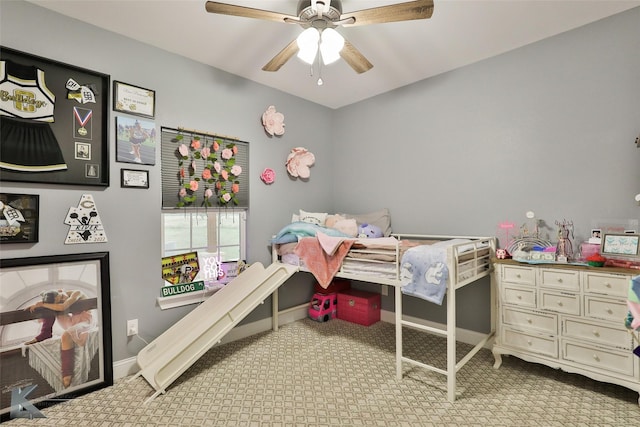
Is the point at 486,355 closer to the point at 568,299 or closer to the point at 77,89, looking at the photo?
the point at 568,299

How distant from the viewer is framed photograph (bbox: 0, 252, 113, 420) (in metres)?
1.91

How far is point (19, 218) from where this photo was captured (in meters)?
1.95

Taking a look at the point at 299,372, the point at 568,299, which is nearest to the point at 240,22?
the point at 299,372

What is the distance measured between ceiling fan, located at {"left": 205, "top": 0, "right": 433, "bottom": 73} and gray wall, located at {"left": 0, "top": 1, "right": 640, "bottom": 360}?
3.56ft

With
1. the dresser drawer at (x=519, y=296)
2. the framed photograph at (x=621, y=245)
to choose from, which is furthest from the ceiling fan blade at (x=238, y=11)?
the framed photograph at (x=621, y=245)

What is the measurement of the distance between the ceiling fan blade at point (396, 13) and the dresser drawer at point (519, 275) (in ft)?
5.94

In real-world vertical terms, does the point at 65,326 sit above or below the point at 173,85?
below

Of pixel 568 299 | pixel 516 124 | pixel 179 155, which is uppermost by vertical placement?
pixel 516 124

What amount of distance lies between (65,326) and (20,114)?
4.58ft

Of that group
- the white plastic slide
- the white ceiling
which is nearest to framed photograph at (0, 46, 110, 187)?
the white ceiling

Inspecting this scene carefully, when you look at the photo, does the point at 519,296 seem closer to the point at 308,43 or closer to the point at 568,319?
the point at 568,319

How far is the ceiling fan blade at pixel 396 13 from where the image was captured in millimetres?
1640

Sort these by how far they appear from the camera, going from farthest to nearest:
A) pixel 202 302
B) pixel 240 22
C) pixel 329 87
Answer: pixel 329 87 < pixel 202 302 < pixel 240 22

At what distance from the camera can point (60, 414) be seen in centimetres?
193
